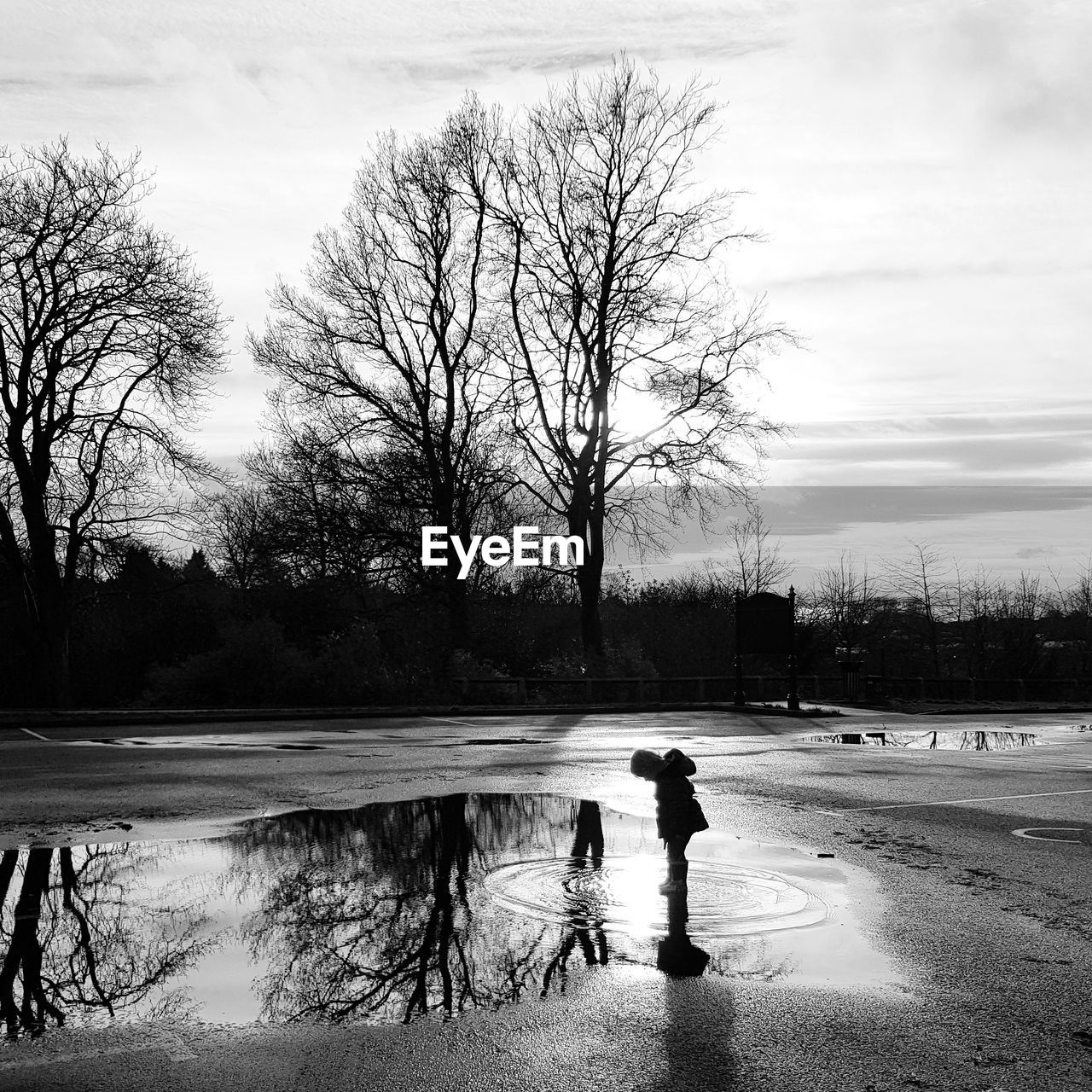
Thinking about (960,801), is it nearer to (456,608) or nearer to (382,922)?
(382,922)

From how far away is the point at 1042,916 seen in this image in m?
7.07

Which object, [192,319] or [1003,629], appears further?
[1003,629]

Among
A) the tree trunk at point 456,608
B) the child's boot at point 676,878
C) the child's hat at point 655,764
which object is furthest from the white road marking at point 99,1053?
the tree trunk at point 456,608

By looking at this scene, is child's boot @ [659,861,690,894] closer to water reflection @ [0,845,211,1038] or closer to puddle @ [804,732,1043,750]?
water reflection @ [0,845,211,1038]

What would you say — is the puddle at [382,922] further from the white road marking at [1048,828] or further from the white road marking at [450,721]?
the white road marking at [450,721]

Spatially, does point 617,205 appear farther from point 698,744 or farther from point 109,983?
point 109,983

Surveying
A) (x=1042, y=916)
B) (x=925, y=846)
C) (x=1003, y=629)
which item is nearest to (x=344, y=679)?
(x=925, y=846)

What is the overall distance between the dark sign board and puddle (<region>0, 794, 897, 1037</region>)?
21562 mm

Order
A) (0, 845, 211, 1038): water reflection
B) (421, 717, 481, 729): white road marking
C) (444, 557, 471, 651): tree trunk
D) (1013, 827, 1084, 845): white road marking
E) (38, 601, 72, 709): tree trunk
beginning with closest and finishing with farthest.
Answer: (0, 845, 211, 1038): water reflection, (1013, 827, 1084, 845): white road marking, (421, 717, 481, 729): white road marking, (38, 601, 72, 709): tree trunk, (444, 557, 471, 651): tree trunk

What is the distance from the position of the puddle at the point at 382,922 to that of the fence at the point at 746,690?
899 inches

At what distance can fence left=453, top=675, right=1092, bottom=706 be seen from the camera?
33.7 m

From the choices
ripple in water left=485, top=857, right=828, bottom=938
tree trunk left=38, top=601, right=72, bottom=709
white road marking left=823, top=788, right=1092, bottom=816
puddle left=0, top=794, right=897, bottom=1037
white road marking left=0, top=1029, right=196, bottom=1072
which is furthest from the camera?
tree trunk left=38, top=601, right=72, bottom=709

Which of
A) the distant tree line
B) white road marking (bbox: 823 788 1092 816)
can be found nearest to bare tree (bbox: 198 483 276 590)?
the distant tree line

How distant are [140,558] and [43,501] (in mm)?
6858
